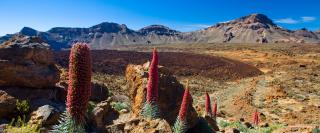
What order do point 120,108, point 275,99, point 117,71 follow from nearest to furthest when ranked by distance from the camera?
point 120,108 → point 275,99 → point 117,71

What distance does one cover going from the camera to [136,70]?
12.4 meters

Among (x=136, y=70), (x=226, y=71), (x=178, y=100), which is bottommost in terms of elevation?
(x=226, y=71)

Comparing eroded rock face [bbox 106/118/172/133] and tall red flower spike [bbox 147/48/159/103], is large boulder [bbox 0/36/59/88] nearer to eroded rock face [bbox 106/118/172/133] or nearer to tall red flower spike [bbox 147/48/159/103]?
eroded rock face [bbox 106/118/172/133]

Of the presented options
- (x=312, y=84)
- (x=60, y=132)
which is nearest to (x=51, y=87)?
(x=60, y=132)

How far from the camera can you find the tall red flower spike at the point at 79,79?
4.24 m

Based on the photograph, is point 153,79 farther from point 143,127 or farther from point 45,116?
point 45,116

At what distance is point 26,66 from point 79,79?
8.49 metres

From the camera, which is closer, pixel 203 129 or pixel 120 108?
pixel 203 129

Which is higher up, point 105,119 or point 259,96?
point 105,119

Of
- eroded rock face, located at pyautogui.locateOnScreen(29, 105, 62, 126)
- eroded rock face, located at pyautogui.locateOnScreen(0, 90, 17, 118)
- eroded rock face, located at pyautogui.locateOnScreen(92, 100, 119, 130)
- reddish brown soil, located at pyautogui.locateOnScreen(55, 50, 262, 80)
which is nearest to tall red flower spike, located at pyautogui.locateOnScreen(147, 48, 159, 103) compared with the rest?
eroded rock face, located at pyautogui.locateOnScreen(92, 100, 119, 130)

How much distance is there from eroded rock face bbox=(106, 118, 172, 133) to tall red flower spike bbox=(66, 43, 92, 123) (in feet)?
11.4

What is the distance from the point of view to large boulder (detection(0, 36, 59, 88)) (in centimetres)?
1185

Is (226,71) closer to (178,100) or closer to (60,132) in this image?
(178,100)

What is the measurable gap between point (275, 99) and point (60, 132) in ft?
87.6
